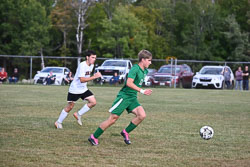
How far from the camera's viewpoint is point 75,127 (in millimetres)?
9867

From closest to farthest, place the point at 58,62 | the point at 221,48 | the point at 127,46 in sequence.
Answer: the point at 58,62 → the point at 127,46 → the point at 221,48

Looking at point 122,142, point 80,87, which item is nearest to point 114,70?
point 80,87

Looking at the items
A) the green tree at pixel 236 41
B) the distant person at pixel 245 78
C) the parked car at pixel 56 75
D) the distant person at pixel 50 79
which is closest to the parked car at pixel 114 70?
the parked car at pixel 56 75

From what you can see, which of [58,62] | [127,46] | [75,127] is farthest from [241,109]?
[127,46]

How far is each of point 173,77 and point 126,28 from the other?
23.8m

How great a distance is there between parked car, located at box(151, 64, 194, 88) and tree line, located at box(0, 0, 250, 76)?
19.2 m

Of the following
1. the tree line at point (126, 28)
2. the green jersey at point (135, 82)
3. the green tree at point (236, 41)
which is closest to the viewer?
the green jersey at point (135, 82)

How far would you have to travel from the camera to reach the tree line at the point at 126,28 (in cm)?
5038

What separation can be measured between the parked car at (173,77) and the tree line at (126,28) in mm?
19165

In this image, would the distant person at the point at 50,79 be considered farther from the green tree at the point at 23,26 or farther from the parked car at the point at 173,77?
the green tree at the point at 23,26

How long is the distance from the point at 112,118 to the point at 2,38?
4736cm

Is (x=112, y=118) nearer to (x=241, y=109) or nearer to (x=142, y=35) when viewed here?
(x=241, y=109)

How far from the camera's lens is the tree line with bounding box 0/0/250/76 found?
50.4 meters

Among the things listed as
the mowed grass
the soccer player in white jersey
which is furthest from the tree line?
the soccer player in white jersey
